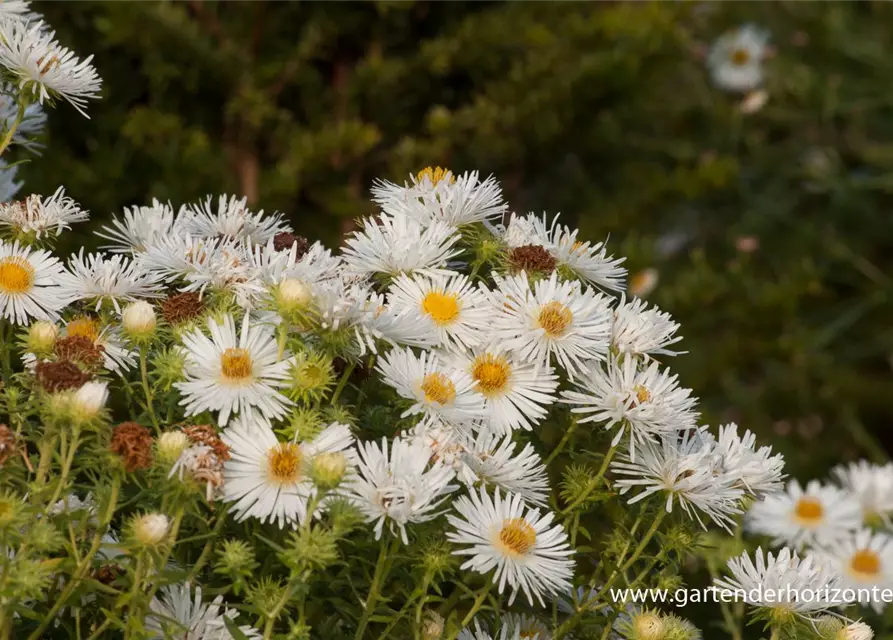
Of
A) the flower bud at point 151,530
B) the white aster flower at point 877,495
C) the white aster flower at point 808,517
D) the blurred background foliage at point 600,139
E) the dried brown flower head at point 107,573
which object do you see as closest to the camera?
the flower bud at point 151,530

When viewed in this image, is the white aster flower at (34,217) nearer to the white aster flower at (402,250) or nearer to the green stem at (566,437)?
the white aster flower at (402,250)

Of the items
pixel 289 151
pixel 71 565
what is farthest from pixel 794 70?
pixel 71 565

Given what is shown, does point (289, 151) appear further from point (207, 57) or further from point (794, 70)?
point (794, 70)

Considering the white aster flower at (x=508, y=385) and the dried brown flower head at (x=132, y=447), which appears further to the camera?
the white aster flower at (x=508, y=385)

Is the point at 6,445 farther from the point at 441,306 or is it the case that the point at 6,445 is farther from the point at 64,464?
the point at 441,306

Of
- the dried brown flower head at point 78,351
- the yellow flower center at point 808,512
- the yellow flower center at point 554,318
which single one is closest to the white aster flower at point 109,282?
the dried brown flower head at point 78,351

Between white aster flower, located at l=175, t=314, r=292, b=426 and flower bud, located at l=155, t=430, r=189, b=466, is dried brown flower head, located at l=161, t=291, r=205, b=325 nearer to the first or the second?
white aster flower, located at l=175, t=314, r=292, b=426

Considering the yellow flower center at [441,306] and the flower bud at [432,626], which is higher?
the yellow flower center at [441,306]
